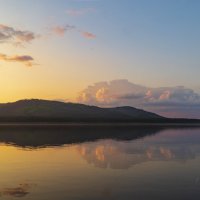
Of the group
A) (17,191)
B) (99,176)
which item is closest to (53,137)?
(99,176)

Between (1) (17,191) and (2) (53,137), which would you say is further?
(2) (53,137)

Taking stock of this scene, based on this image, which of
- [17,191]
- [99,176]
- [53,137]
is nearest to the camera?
[17,191]

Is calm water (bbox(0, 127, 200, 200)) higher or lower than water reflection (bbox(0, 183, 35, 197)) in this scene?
higher

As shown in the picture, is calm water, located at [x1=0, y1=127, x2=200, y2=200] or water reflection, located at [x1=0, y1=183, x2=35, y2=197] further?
calm water, located at [x1=0, y1=127, x2=200, y2=200]

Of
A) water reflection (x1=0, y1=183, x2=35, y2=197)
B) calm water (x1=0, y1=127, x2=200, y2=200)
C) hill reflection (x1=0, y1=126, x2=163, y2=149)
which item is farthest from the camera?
hill reflection (x1=0, y1=126, x2=163, y2=149)

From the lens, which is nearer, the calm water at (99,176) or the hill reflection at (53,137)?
the calm water at (99,176)

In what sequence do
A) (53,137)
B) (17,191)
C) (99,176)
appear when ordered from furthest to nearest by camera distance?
(53,137)
(99,176)
(17,191)

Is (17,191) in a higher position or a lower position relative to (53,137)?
lower

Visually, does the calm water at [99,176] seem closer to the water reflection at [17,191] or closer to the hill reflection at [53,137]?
the water reflection at [17,191]

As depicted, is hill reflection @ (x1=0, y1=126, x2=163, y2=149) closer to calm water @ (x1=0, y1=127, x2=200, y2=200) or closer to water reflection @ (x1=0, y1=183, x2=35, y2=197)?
calm water @ (x1=0, y1=127, x2=200, y2=200)

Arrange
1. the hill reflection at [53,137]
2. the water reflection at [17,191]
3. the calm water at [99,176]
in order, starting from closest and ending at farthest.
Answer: the water reflection at [17,191] → the calm water at [99,176] → the hill reflection at [53,137]

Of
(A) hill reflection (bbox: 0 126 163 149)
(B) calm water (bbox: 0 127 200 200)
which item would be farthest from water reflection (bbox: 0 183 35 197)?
(A) hill reflection (bbox: 0 126 163 149)

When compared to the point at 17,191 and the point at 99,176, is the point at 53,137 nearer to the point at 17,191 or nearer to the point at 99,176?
the point at 99,176

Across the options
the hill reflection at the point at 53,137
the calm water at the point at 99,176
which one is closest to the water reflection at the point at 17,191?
the calm water at the point at 99,176
